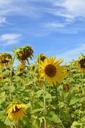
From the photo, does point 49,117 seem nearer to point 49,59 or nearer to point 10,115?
point 10,115

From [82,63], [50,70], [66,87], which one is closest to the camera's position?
[50,70]

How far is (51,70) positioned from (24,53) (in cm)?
140

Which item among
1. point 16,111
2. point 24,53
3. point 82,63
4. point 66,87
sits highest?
point 24,53

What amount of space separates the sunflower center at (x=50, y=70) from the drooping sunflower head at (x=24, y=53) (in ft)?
3.82

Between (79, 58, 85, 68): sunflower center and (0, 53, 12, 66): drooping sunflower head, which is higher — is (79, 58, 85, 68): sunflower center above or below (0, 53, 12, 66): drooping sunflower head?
below

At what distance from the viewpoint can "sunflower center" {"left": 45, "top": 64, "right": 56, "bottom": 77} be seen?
7.08 m

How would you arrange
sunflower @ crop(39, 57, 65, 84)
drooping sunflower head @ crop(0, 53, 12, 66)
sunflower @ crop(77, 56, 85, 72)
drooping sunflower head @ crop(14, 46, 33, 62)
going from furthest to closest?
Answer: drooping sunflower head @ crop(0, 53, 12, 66), sunflower @ crop(77, 56, 85, 72), drooping sunflower head @ crop(14, 46, 33, 62), sunflower @ crop(39, 57, 65, 84)

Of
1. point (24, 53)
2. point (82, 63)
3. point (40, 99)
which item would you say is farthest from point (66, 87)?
point (40, 99)

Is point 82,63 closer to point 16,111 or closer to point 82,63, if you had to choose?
point 82,63

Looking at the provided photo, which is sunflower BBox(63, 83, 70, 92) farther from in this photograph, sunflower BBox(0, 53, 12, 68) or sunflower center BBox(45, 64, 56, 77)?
sunflower center BBox(45, 64, 56, 77)

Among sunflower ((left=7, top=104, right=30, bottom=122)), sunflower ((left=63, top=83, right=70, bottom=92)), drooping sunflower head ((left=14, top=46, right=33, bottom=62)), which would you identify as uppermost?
drooping sunflower head ((left=14, top=46, right=33, bottom=62))

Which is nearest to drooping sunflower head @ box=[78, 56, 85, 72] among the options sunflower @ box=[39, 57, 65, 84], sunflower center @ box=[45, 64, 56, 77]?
sunflower @ box=[39, 57, 65, 84]

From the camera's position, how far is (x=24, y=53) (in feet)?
27.9

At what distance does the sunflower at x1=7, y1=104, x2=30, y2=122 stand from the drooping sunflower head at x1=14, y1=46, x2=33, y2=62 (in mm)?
1936
